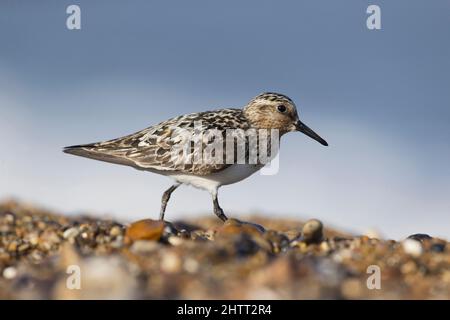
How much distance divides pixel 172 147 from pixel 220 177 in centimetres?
93

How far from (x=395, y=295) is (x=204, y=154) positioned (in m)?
4.81

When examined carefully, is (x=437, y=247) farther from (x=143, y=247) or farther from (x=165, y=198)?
(x=165, y=198)

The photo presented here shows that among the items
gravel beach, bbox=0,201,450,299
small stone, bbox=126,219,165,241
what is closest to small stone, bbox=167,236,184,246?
gravel beach, bbox=0,201,450,299

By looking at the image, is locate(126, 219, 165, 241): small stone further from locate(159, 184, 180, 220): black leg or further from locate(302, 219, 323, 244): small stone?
locate(159, 184, 180, 220): black leg

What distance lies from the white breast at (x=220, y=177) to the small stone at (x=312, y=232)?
92.2 inches

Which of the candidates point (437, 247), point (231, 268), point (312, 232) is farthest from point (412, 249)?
point (231, 268)

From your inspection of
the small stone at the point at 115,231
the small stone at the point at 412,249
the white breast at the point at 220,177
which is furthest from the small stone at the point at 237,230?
the white breast at the point at 220,177

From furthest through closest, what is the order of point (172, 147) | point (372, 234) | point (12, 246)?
point (172, 147)
point (372, 234)
point (12, 246)

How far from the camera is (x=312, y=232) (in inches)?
314

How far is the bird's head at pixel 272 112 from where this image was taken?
10938 mm

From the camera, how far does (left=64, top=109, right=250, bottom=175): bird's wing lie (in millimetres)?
10227

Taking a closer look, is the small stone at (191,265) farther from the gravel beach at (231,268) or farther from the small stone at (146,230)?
the small stone at (146,230)

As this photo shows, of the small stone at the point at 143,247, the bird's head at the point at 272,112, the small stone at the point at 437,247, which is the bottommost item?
the small stone at the point at 437,247

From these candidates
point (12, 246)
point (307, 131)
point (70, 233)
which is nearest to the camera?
point (70, 233)
